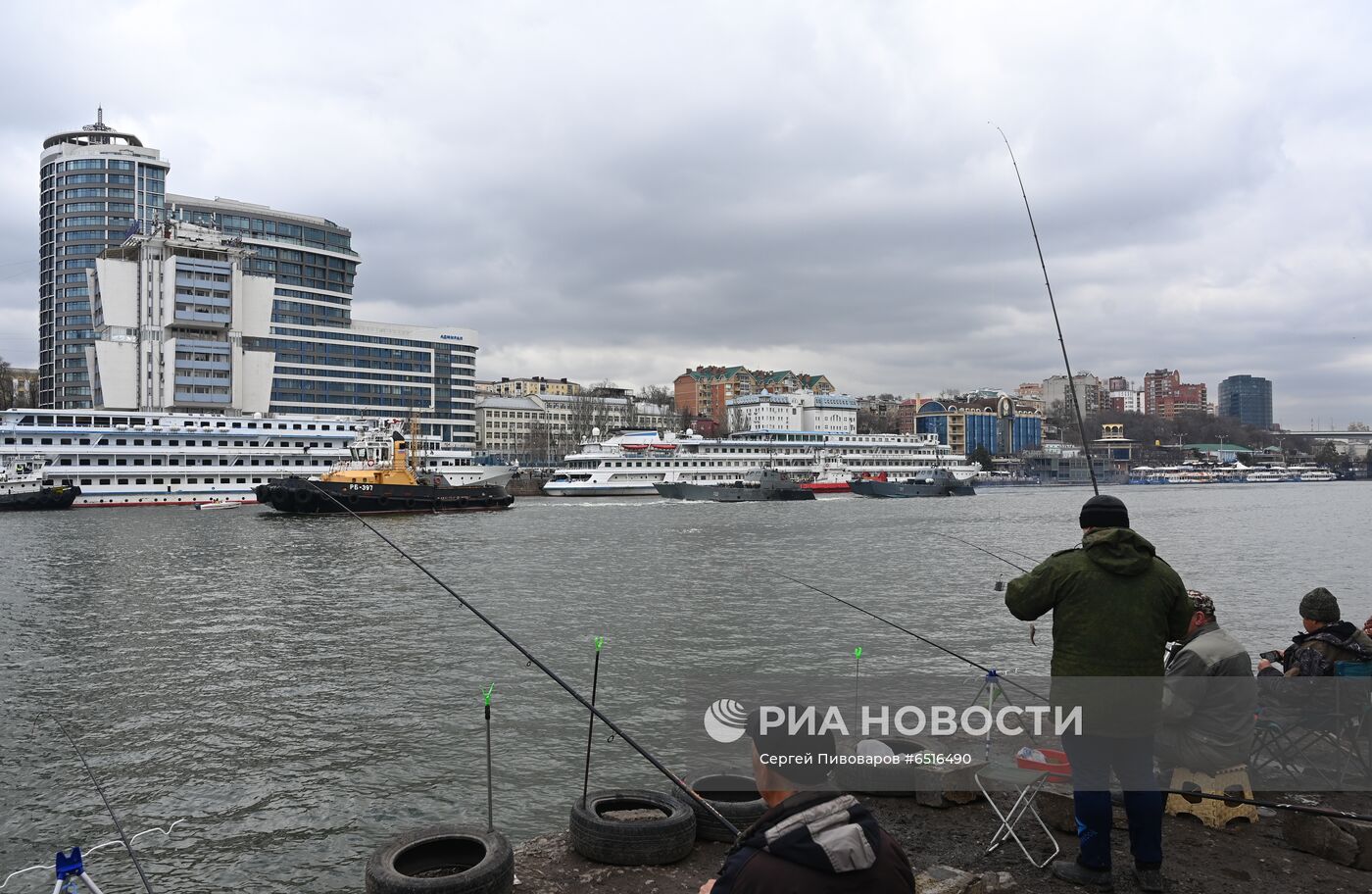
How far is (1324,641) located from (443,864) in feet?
16.7

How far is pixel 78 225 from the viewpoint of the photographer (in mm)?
85250

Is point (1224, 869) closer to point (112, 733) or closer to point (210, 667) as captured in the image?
point (112, 733)

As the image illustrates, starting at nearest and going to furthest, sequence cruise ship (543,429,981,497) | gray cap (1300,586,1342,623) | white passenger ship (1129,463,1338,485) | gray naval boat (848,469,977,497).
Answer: gray cap (1300,586,1342,623) < cruise ship (543,429,981,497) < gray naval boat (848,469,977,497) < white passenger ship (1129,463,1338,485)

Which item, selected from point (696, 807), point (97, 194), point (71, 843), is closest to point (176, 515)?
point (71, 843)

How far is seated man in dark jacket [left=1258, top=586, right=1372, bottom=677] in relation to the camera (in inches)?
179

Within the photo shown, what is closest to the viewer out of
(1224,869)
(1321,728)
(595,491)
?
(1224,869)

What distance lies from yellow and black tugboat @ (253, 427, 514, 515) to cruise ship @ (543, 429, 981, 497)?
1994cm

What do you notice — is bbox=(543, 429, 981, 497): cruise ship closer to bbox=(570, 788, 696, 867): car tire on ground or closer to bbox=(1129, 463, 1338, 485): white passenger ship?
bbox=(1129, 463, 1338, 485): white passenger ship

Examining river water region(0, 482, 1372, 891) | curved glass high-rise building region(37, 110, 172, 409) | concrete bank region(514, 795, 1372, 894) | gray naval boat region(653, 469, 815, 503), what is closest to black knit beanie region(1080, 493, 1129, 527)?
concrete bank region(514, 795, 1372, 894)

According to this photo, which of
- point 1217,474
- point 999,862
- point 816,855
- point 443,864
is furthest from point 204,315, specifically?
point 1217,474

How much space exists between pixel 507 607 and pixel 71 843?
932 centimetres

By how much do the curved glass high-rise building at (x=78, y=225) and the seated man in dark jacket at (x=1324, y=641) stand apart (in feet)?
332

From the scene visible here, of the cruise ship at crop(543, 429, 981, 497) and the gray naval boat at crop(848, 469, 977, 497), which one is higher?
the cruise ship at crop(543, 429, 981, 497)

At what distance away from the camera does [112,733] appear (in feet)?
25.8
